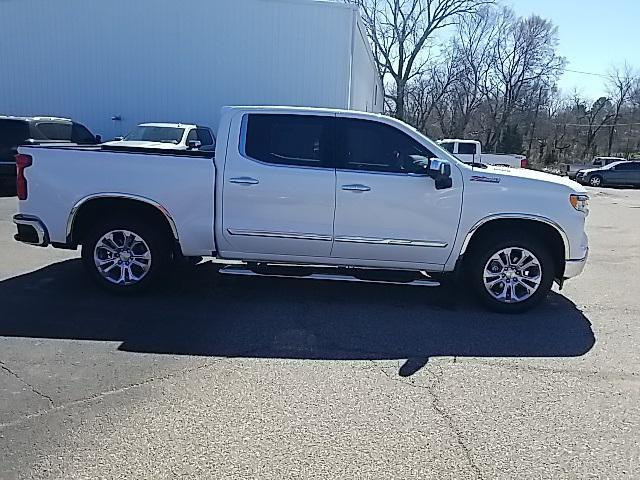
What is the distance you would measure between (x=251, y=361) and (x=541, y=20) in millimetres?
62697

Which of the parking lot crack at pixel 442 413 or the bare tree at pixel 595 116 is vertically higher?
the bare tree at pixel 595 116

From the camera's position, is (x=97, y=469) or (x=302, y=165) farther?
(x=302, y=165)

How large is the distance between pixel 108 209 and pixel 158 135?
9477 millimetres

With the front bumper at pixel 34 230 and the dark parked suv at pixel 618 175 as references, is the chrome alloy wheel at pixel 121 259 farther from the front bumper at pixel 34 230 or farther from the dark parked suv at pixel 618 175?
the dark parked suv at pixel 618 175

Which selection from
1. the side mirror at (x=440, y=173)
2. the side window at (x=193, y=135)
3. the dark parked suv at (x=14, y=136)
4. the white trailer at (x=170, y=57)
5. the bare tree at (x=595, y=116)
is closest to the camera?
the side mirror at (x=440, y=173)

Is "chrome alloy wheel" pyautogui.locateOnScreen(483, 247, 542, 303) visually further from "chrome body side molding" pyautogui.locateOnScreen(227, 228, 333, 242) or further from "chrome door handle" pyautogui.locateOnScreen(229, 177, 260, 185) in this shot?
"chrome door handle" pyautogui.locateOnScreen(229, 177, 260, 185)

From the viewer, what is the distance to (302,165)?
235 inches

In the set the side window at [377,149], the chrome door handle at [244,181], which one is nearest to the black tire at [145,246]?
the chrome door handle at [244,181]

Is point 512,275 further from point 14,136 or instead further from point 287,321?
point 14,136

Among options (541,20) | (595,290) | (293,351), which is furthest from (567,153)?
(293,351)

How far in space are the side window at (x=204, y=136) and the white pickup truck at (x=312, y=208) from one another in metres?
9.74

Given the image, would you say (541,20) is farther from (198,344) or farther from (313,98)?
(198,344)

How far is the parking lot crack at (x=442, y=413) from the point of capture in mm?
3219

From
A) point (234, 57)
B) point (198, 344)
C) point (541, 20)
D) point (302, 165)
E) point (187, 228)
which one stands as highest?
point (541, 20)
